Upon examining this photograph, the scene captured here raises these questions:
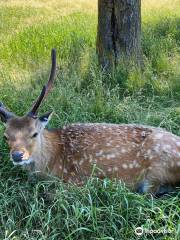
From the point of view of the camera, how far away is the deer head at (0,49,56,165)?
466 cm

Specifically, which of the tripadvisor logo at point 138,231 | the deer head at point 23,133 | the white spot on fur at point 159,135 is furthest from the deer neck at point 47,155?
the tripadvisor logo at point 138,231

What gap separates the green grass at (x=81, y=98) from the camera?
4.39 meters

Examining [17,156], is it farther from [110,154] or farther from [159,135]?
[159,135]

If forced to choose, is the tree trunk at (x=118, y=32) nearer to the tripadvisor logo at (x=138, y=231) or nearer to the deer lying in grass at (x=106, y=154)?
the deer lying in grass at (x=106, y=154)

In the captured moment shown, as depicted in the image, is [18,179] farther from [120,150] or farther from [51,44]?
[51,44]

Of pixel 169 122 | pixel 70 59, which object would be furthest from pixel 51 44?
pixel 169 122

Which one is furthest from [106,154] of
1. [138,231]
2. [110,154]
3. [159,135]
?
[138,231]

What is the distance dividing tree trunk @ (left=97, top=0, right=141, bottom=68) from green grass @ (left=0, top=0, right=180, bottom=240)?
0.81 ft

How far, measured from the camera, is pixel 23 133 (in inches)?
188

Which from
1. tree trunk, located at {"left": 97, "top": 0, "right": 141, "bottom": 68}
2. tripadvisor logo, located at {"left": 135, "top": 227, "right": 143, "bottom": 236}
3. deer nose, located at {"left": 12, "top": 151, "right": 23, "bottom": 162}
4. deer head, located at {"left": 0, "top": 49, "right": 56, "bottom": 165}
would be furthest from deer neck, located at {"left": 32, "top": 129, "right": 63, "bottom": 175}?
tree trunk, located at {"left": 97, "top": 0, "right": 141, "bottom": 68}

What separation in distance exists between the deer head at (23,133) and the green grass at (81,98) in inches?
14.4

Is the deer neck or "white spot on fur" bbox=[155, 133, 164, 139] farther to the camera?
"white spot on fur" bbox=[155, 133, 164, 139]

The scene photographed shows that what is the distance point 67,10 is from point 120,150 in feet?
27.6

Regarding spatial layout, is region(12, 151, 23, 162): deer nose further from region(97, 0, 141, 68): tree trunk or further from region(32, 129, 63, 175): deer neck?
region(97, 0, 141, 68): tree trunk
